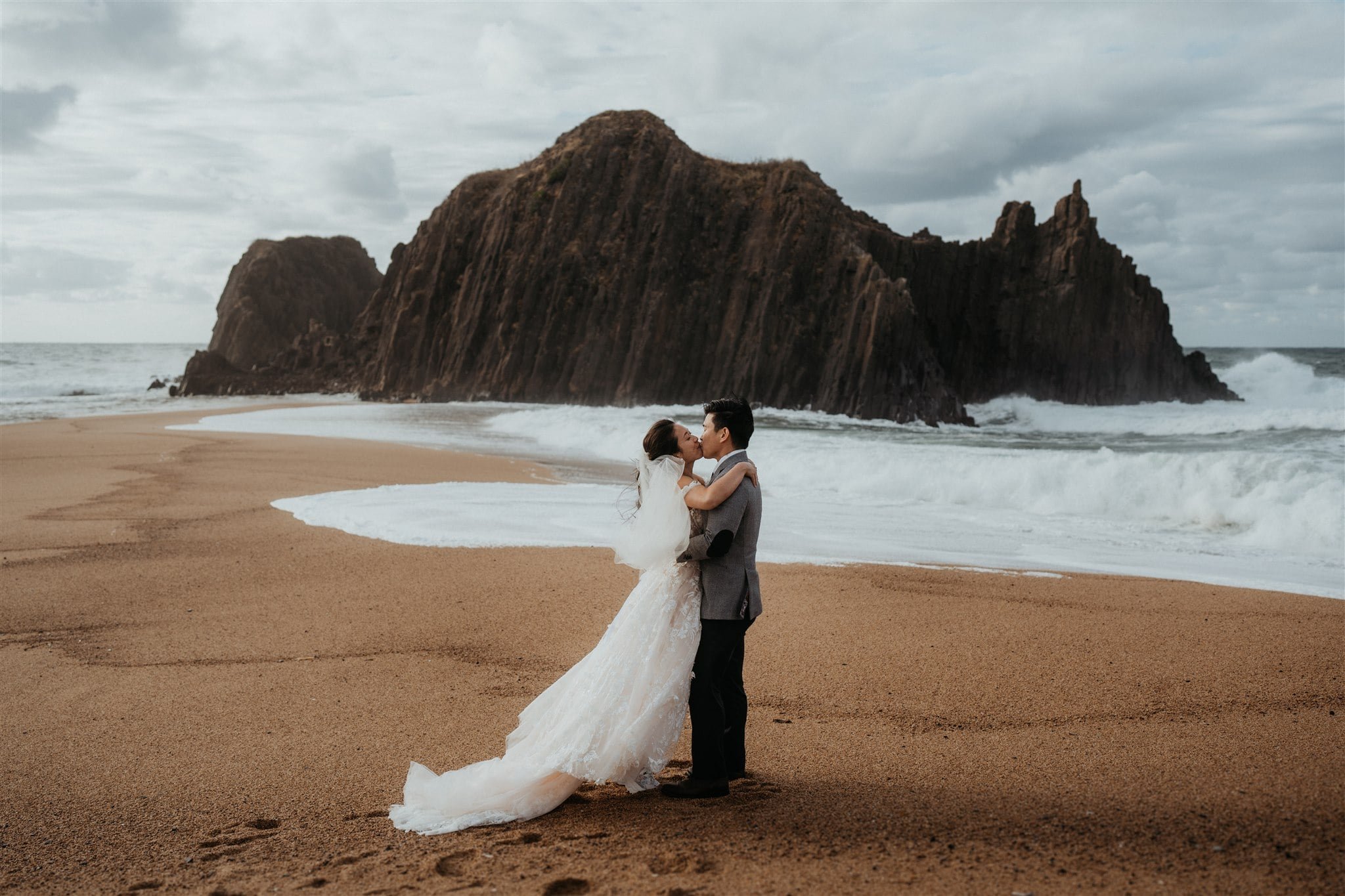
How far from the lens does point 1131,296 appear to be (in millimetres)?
51969

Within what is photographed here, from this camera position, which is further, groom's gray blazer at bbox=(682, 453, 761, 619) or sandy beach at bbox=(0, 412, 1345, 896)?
groom's gray blazer at bbox=(682, 453, 761, 619)

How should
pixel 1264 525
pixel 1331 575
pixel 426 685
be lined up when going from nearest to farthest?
pixel 426 685
pixel 1331 575
pixel 1264 525

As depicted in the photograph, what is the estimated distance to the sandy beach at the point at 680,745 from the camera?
3.45 m

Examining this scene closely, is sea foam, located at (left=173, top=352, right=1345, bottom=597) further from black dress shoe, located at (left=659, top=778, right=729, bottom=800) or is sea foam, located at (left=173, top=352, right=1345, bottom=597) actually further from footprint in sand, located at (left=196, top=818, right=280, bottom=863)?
footprint in sand, located at (left=196, top=818, right=280, bottom=863)

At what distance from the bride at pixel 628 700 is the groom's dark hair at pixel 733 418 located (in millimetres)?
138

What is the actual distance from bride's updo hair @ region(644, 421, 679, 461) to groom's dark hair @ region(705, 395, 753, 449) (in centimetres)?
20

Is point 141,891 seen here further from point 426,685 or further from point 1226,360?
point 1226,360

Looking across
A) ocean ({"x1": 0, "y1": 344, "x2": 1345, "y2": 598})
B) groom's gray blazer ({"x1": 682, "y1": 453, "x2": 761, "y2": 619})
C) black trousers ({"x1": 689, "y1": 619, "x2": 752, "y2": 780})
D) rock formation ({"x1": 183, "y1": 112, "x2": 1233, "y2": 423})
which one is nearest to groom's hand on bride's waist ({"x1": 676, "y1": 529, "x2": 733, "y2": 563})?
groom's gray blazer ({"x1": 682, "y1": 453, "x2": 761, "y2": 619})

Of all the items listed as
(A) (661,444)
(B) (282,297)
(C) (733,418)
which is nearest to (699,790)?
(A) (661,444)

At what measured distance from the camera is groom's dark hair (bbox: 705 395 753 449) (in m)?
4.19

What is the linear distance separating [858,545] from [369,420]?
23.4 m

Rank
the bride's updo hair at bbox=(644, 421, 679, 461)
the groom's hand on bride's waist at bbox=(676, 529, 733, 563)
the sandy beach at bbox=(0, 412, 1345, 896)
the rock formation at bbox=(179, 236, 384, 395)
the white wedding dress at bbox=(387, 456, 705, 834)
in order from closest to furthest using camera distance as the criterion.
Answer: the sandy beach at bbox=(0, 412, 1345, 896) → the white wedding dress at bbox=(387, 456, 705, 834) → the groom's hand on bride's waist at bbox=(676, 529, 733, 563) → the bride's updo hair at bbox=(644, 421, 679, 461) → the rock formation at bbox=(179, 236, 384, 395)

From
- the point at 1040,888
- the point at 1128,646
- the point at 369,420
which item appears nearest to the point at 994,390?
the point at 369,420

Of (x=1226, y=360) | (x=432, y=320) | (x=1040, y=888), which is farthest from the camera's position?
(x=1226, y=360)
